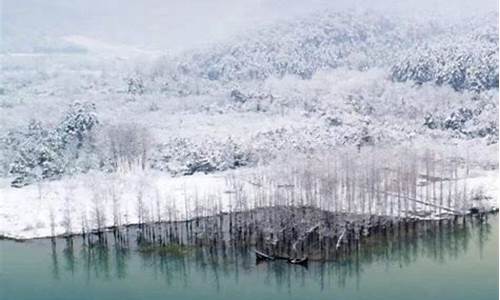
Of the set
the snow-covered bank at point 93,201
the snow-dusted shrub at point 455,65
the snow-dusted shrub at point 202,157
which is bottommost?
the snow-covered bank at point 93,201

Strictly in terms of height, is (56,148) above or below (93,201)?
above

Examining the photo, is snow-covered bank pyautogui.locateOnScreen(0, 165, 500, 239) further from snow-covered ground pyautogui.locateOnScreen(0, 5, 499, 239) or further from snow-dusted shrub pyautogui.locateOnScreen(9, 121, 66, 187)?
snow-dusted shrub pyautogui.locateOnScreen(9, 121, 66, 187)

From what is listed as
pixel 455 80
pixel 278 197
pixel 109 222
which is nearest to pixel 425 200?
pixel 278 197

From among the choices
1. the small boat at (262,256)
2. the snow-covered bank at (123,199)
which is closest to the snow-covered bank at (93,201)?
the snow-covered bank at (123,199)

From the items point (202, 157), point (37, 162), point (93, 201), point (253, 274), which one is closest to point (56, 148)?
point (37, 162)

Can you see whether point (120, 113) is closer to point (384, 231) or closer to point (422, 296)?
point (384, 231)

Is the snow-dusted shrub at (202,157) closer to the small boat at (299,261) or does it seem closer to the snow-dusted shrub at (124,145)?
the snow-dusted shrub at (124,145)

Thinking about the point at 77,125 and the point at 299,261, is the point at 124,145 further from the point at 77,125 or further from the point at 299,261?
the point at 299,261
